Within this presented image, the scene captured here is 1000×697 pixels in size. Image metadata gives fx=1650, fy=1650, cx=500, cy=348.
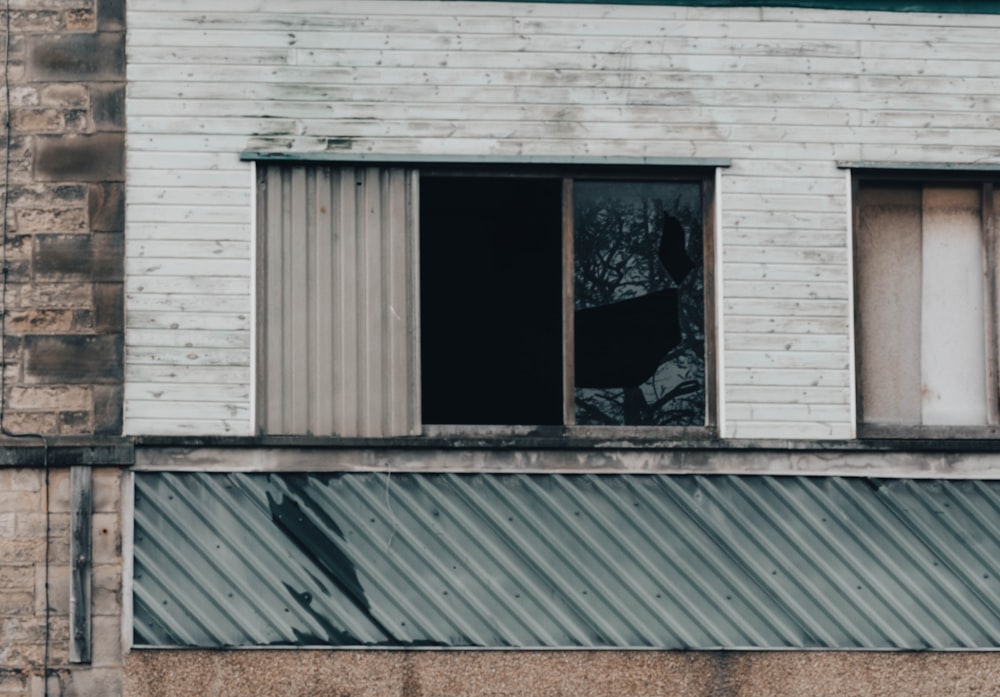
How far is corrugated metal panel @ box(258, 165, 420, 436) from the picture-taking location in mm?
10438

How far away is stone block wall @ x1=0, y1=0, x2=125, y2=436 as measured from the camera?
10375 mm

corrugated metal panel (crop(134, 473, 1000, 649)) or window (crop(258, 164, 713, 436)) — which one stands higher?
window (crop(258, 164, 713, 436))

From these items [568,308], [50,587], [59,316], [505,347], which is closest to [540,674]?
[505,347]

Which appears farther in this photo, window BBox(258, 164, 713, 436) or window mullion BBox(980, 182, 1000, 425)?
window mullion BBox(980, 182, 1000, 425)

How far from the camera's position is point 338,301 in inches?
414

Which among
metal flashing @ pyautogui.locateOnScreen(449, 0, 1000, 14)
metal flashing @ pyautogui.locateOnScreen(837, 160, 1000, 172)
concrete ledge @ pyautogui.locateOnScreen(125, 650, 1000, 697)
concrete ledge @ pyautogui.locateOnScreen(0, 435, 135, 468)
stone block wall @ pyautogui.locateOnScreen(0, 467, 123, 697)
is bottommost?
concrete ledge @ pyautogui.locateOnScreen(125, 650, 1000, 697)

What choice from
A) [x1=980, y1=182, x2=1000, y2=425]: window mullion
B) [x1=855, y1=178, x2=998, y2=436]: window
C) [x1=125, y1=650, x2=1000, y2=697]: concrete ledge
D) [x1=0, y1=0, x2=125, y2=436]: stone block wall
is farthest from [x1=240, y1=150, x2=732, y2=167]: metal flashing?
[x1=125, y1=650, x2=1000, y2=697]: concrete ledge

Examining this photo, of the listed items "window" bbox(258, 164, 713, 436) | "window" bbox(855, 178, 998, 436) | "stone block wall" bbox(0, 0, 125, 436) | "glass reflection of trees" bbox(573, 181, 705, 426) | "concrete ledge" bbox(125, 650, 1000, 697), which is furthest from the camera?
"window" bbox(855, 178, 998, 436)

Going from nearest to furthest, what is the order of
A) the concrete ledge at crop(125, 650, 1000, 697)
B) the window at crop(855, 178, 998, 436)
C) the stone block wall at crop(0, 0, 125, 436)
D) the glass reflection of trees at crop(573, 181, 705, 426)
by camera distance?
the concrete ledge at crop(125, 650, 1000, 697)
the stone block wall at crop(0, 0, 125, 436)
the glass reflection of trees at crop(573, 181, 705, 426)
the window at crop(855, 178, 998, 436)

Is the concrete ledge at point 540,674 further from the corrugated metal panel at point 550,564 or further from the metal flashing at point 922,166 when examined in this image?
the metal flashing at point 922,166

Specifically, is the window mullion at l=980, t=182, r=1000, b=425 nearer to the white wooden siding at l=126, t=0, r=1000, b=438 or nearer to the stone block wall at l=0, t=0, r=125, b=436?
the white wooden siding at l=126, t=0, r=1000, b=438

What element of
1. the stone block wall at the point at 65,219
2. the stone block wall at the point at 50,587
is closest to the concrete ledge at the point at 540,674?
the stone block wall at the point at 50,587

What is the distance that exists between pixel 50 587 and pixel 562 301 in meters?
3.68

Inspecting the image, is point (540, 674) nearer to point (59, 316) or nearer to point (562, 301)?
point (562, 301)
